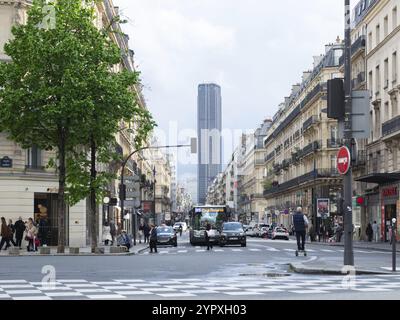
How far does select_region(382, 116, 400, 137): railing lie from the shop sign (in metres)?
3.80

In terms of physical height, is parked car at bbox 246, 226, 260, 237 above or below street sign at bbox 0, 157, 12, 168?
below

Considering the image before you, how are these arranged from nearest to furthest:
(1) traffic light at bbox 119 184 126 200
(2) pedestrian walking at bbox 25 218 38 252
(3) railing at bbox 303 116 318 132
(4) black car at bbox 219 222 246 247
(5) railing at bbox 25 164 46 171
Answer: (2) pedestrian walking at bbox 25 218 38 252 < (5) railing at bbox 25 164 46 171 < (1) traffic light at bbox 119 184 126 200 < (4) black car at bbox 219 222 246 247 < (3) railing at bbox 303 116 318 132

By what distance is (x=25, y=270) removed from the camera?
2259cm

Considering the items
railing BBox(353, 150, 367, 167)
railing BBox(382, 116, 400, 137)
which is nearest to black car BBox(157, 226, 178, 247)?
railing BBox(382, 116, 400, 137)

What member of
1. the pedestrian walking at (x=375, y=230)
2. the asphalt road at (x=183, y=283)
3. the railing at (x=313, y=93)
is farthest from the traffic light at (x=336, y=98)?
the railing at (x=313, y=93)

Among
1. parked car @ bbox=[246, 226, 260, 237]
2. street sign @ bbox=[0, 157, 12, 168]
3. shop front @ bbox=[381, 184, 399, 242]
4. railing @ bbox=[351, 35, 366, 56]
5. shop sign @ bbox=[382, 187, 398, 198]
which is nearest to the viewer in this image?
street sign @ bbox=[0, 157, 12, 168]

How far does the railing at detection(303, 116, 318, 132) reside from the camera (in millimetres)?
88781

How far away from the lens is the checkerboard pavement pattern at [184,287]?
47.4 feet

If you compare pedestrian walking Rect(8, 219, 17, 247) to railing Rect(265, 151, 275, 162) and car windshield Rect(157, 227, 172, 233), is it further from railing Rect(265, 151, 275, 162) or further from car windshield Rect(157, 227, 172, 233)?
railing Rect(265, 151, 275, 162)

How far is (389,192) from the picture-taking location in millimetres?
56531

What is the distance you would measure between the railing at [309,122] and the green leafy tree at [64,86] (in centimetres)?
5415

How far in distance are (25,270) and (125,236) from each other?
18830 millimetres

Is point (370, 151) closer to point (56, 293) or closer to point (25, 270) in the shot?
point (25, 270)
